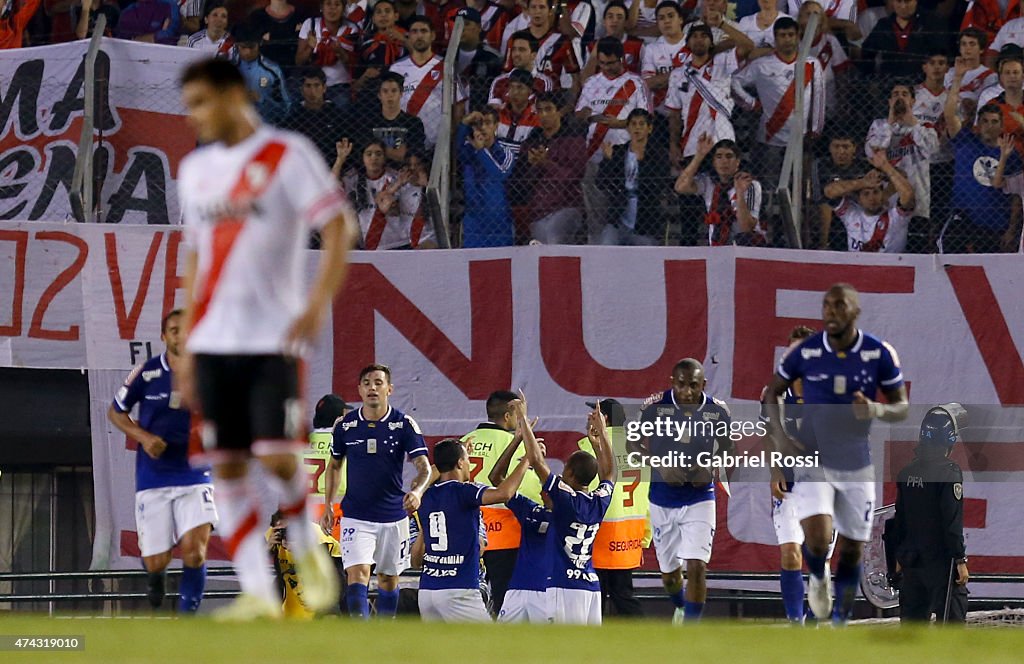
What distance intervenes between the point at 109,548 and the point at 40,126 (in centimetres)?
371

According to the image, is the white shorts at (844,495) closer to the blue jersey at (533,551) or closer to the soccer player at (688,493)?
the soccer player at (688,493)

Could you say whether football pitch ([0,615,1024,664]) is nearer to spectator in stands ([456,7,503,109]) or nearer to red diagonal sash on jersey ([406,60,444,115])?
red diagonal sash on jersey ([406,60,444,115])

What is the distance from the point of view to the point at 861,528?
9.86 metres

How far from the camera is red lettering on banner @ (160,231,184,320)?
1403 centimetres

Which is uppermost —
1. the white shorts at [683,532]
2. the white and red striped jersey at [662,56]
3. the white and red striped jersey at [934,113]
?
the white and red striped jersey at [662,56]

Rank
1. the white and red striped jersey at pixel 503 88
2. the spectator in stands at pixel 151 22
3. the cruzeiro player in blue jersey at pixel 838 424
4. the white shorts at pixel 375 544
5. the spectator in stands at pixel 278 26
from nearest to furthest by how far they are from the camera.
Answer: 1. the cruzeiro player in blue jersey at pixel 838 424
2. the white shorts at pixel 375 544
3. the white and red striped jersey at pixel 503 88
4. the spectator in stands at pixel 278 26
5. the spectator in stands at pixel 151 22

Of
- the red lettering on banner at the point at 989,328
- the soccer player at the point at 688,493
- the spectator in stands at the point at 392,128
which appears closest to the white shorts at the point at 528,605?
the soccer player at the point at 688,493

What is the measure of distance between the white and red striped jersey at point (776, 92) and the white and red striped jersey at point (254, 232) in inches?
350

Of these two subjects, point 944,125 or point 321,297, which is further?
point 944,125

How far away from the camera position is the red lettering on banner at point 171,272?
46.0 feet

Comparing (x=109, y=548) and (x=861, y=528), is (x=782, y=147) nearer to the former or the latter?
(x=861, y=528)

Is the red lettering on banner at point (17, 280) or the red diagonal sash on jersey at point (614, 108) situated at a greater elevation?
the red diagonal sash on jersey at point (614, 108)

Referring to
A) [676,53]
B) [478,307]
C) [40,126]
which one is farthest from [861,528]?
[40,126]

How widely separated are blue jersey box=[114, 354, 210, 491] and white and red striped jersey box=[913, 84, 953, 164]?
706 centimetres
